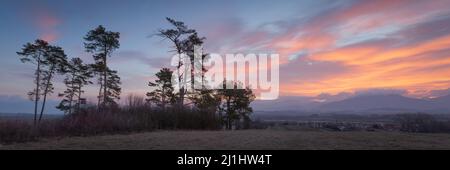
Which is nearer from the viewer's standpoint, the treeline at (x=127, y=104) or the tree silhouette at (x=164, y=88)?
the treeline at (x=127, y=104)

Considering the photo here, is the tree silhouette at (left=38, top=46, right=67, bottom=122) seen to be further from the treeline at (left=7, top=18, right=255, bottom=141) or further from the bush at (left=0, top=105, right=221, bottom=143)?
the bush at (left=0, top=105, right=221, bottom=143)

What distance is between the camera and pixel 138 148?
479 inches

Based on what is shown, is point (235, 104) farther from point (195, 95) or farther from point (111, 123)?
point (111, 123)

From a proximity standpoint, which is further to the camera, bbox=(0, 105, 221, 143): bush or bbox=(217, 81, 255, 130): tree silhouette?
bbox=(217, 81, 255, 130): tree silhouette

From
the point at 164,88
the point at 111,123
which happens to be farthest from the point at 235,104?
the point at 111,123

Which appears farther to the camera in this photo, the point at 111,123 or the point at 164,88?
the point at 164,88

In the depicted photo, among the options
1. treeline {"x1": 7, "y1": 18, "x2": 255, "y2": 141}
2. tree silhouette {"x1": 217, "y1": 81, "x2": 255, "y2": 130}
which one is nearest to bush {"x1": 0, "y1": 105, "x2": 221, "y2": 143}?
treeline {"x1": 7, "y1": 18, "x2": 255, "y2": 141}

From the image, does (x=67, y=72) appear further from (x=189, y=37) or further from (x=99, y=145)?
(x=99, y=145)

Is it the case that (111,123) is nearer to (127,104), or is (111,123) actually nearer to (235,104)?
(127,104)

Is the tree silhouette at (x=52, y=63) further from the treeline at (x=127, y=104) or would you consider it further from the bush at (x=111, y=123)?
the bush at (x=111, y=123)

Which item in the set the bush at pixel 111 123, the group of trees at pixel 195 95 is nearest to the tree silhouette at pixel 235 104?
the group of trees at pixel 195 95

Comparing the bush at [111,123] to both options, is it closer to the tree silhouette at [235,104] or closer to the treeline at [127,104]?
the treeline at [127,104]
